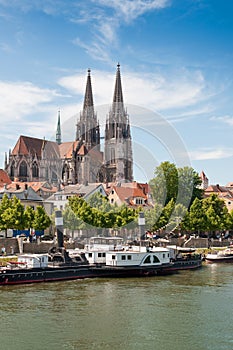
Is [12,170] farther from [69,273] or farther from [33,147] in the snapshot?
[69,273]

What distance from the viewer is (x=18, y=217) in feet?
224

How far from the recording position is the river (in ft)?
87.5

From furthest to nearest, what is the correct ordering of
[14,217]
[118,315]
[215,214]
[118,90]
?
[118,90] < [215,214] < [14,217] < [118,315]

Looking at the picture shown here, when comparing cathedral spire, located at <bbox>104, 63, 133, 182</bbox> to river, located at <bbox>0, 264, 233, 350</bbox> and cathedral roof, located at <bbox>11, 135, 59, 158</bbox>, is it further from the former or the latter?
river, located at <bbox>0, 264, 233, 350</bbox>

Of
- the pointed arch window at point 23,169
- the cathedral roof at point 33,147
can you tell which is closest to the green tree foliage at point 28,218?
the pointed arch window at point 23,169

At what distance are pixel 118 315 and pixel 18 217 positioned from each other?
3817 centimetres

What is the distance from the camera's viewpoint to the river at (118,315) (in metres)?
26.7

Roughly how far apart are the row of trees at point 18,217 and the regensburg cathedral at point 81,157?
207 ft

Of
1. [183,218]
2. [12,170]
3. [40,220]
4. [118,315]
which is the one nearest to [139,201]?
[183,218]

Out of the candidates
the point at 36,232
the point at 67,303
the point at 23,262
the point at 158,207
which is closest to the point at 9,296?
the point at 67,303

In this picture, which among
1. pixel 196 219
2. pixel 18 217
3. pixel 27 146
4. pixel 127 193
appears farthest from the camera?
pixel 27 146

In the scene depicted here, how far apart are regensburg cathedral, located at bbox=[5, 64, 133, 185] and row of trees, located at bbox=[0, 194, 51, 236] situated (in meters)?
63.2

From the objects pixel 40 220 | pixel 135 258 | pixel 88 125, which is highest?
pixel 88 125

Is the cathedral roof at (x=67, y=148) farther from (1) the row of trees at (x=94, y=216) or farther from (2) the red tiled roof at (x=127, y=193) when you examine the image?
(1) the row of trees at (x=94, y=216)
